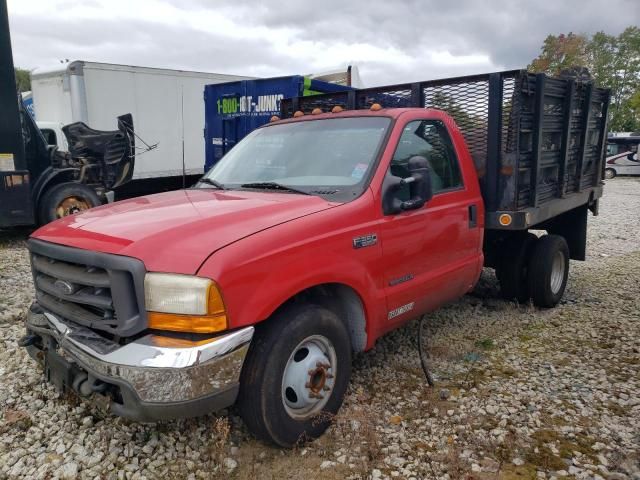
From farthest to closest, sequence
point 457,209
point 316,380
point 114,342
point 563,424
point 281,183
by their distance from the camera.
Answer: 1. point 457,209
2. point 281,183
3. point 563,424
4. point 316,380
5. point 114,342

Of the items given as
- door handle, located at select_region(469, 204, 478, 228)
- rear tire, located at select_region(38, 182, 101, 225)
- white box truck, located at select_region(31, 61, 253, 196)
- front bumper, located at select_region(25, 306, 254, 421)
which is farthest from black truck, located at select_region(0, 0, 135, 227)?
door handle, located at select_region(469, 204, 478, 228)

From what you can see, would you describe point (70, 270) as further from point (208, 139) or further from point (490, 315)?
point (208, 139)

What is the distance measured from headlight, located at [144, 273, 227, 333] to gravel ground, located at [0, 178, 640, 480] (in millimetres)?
672

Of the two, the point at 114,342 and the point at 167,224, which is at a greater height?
the point at 167,224

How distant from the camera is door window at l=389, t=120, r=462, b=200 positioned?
358cm

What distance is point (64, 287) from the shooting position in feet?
9.09

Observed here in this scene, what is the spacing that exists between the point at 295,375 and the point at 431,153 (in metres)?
2.05

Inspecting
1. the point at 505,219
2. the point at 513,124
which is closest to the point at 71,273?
the point at 505,219

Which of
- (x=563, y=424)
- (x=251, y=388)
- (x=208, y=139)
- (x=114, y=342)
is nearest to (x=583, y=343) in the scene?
(x=563, y=424)

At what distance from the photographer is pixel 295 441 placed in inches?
113

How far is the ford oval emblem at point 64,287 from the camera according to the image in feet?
8.95

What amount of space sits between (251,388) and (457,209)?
7.24ft

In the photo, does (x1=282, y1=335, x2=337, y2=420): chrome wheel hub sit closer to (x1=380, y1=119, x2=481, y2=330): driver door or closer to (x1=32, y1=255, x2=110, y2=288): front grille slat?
(x1=380, y1=119, x2=481, y2=330): driver door

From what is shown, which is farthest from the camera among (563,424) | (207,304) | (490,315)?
(490,315)
